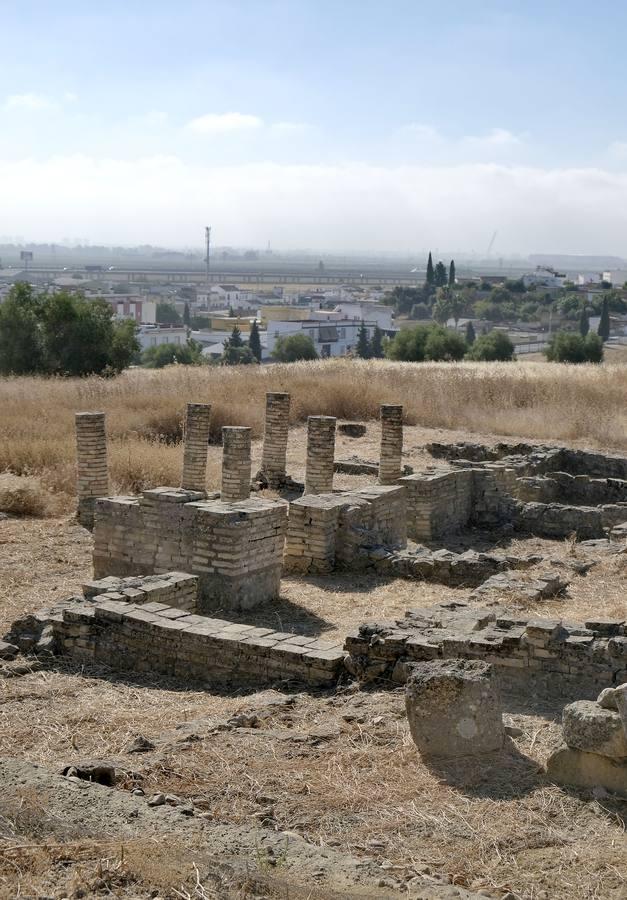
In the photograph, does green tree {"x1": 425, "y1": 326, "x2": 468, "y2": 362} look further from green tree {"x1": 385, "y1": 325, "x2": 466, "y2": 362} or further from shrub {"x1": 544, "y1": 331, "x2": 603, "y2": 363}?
shrub {"x1": 544, "y1": 331, "x2": 603, "y2": 363}

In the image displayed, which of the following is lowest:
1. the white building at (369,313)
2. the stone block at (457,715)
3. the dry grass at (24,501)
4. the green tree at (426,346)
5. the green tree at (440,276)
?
the dry grass at (24,501)

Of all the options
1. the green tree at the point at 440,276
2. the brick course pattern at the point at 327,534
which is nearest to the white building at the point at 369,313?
the green tree at the point at 440,276

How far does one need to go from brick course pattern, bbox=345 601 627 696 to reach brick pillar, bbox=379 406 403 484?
27.6 feet

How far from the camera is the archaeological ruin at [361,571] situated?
6805 millimetres

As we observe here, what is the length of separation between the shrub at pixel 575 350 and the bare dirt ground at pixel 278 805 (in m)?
42.3

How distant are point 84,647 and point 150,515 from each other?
2.50 meters

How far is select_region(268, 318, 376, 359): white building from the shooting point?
259ft

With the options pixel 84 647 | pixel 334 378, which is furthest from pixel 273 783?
pixel 334 378

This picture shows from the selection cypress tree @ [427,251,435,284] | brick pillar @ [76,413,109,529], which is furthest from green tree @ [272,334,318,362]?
cypress tree @ [427,251,435,284]

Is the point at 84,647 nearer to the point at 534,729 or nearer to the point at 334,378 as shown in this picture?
the point at 534,729

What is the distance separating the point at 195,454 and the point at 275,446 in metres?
1.88

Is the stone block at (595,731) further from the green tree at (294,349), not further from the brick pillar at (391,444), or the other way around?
the green tree at (294,349)

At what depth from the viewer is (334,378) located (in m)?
26.4

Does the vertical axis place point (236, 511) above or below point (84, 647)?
above
